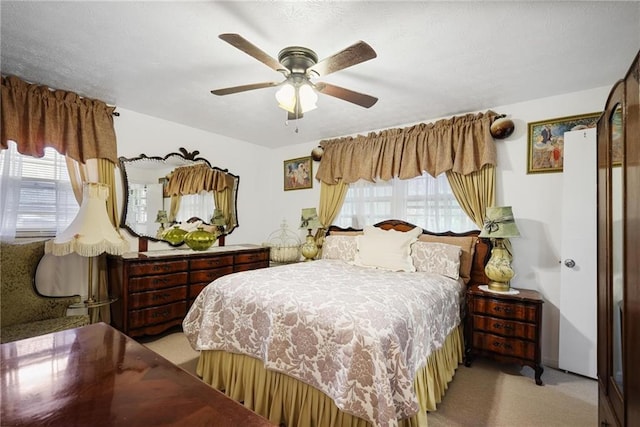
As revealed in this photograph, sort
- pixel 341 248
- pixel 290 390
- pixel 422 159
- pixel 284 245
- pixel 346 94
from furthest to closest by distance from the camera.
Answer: pixel 284 245 → pixel 341 248 → pixel 422 159 → pixel 346 94 → pixel 290 390

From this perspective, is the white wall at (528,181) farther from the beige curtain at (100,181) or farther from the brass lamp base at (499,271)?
the brass lamp base at (499,271)

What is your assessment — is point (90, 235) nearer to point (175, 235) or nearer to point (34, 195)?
point (34, 195)

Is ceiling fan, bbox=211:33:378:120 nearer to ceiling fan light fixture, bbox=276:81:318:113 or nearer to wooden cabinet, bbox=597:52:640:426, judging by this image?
ceiling fan light fixture, bbox=276:81:318:113

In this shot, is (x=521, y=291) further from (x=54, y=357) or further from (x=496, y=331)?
(x=54, y=357)

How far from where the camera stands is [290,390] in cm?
173

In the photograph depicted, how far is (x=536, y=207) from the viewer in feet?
9.14

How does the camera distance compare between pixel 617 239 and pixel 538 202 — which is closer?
pixel 617 239

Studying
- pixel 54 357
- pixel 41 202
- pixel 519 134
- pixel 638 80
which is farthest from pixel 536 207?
pixel 41 202

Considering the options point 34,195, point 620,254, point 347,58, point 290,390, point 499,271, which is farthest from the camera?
point 34,195

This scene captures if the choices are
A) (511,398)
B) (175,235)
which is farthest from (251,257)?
(511,398)

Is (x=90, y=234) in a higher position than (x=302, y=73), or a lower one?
lower

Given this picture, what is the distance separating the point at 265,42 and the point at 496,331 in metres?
2.82

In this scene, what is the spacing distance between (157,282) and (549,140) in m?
4.05

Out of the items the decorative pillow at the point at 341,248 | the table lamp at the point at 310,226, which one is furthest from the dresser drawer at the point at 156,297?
the decorative pillow at the point at 341,248
